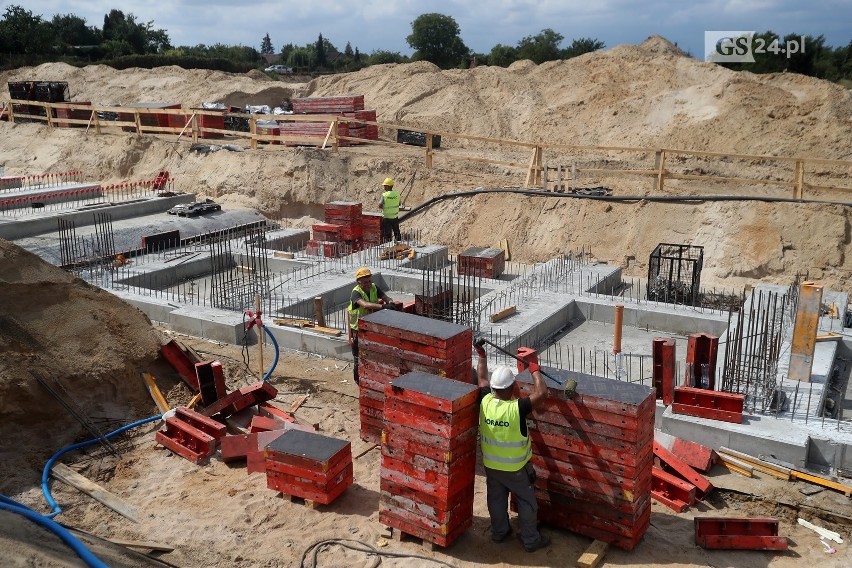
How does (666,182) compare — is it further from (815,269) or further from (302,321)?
(302,321)

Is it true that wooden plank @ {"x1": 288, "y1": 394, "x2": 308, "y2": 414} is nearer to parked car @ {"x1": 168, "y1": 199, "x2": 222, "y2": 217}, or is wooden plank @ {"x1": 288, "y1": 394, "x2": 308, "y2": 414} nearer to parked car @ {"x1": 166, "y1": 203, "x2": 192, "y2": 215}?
parked car @ {"x1": 168, "y1": 199, "x2": 222, "y2": 217}

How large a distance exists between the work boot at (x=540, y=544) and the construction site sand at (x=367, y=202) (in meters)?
0.10

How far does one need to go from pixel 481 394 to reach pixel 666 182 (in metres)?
16.3

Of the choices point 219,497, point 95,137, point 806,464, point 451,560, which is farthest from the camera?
point 95,137

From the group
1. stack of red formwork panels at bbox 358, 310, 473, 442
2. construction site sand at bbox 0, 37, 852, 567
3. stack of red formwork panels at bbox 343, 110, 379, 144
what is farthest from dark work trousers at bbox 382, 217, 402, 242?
stack of red formwork panels at bbox 343, 110, 379, 144

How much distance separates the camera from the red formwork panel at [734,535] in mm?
6957

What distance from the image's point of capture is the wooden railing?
19312 millimetres

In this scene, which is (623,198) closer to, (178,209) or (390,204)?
(390,204)

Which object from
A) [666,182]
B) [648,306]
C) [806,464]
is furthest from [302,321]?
[666,182]

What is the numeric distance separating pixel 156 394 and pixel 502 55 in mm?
57254

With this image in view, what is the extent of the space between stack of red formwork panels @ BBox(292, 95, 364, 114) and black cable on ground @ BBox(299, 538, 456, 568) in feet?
74.3

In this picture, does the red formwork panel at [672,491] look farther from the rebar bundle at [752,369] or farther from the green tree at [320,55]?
the green tree at [320,55]

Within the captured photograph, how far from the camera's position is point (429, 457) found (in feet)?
22.1

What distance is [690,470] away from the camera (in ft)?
26.2
